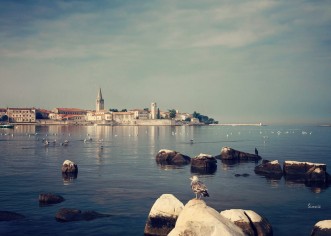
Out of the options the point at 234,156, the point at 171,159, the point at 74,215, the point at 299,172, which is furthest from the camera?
the point at 234,156

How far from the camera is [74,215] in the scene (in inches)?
1001

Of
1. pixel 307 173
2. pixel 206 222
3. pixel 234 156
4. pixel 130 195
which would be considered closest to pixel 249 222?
pixel 206 222

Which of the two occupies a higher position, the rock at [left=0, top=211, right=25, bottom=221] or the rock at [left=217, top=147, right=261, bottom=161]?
the rock at [left=217, top=147, right=261, bottom=161]

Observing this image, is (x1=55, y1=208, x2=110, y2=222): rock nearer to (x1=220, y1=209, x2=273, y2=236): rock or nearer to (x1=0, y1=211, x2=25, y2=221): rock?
(x1=0, y1=211, x2=25, y2=221): rock

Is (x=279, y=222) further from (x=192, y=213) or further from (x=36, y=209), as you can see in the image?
(x=36, y=209)

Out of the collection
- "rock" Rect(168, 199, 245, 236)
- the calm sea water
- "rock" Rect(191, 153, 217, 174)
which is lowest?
the calm sea water

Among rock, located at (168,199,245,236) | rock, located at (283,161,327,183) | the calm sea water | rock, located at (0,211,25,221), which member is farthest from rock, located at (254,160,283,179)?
rock, located at (168,199,245,236)

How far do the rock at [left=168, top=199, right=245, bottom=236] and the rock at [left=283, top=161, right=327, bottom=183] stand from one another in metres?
29.7

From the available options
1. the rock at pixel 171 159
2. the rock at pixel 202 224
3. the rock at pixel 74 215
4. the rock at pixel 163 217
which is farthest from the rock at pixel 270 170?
the rock at pixel 202 224

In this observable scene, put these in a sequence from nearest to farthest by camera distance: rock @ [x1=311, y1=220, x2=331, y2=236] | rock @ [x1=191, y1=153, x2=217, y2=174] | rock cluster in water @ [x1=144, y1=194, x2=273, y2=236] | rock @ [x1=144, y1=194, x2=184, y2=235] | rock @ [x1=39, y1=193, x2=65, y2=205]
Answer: rock cluster in water @ [x1=144, y1=194, x2=273, y2=236] < rock @ [x1=311, y1=220, x2=331, y2=236] < rock @ [x1=144, y1=194, x2=184, y2=235] < rock @ [x1=39, y1=193, x2=65, y2=205] < rock @ [x1=191, y1=153, x2=217, y2=174]

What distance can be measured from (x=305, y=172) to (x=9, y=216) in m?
35.1

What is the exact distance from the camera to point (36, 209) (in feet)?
91.5

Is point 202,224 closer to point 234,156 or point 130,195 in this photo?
point 130,195

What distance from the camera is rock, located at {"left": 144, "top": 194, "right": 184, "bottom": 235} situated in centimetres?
2252
